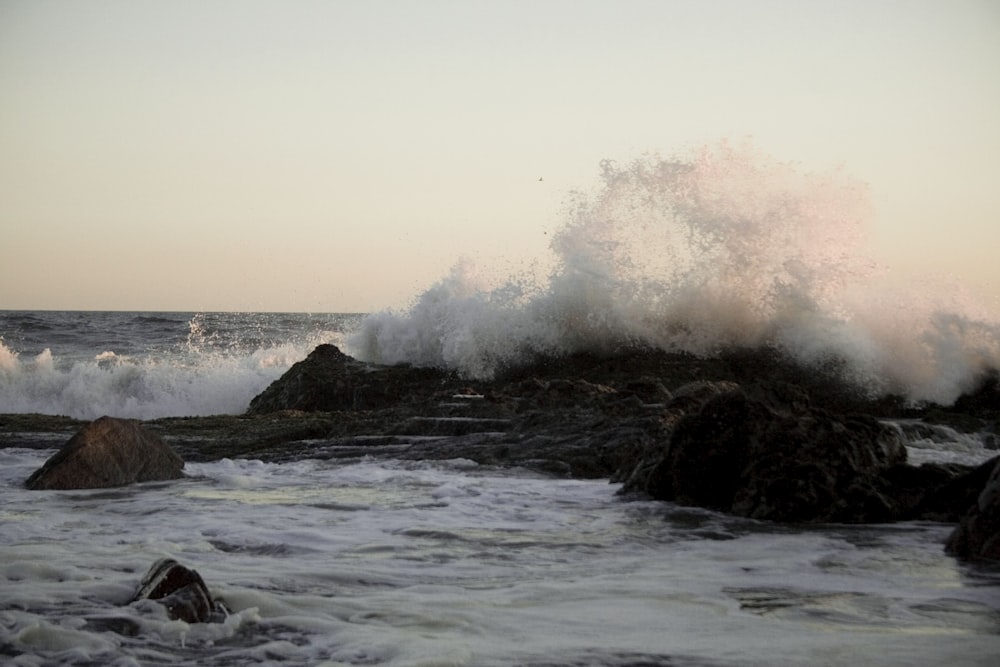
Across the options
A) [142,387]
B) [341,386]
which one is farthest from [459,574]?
[142,387]

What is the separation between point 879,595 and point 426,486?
338cm

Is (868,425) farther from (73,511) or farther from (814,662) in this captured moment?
(73,511)

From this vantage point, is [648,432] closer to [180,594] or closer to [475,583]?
[475,583]

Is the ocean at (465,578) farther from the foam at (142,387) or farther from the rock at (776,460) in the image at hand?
the foam at (142,387)

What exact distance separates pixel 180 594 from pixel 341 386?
8355mm

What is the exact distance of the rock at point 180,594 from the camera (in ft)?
11.2

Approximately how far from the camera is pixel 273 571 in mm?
4211

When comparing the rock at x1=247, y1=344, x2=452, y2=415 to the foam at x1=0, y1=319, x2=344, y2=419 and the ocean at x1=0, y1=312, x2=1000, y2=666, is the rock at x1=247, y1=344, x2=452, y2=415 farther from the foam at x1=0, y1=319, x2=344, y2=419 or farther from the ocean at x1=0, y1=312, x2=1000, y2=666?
the ocean at x1=0, y1=312, x2=1000, y2=666

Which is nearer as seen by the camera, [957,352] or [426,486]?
[426,486]

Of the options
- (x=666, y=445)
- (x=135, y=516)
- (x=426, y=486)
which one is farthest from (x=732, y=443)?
(x=135, y=516)

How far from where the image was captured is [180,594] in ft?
11.4

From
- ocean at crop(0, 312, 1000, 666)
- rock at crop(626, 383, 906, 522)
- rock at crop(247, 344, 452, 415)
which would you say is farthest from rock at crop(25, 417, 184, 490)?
rock at crop(247, 344, 452, 415)

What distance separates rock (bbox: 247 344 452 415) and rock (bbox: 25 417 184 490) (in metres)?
4.31

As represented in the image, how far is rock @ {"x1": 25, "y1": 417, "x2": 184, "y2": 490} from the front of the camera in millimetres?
6605
